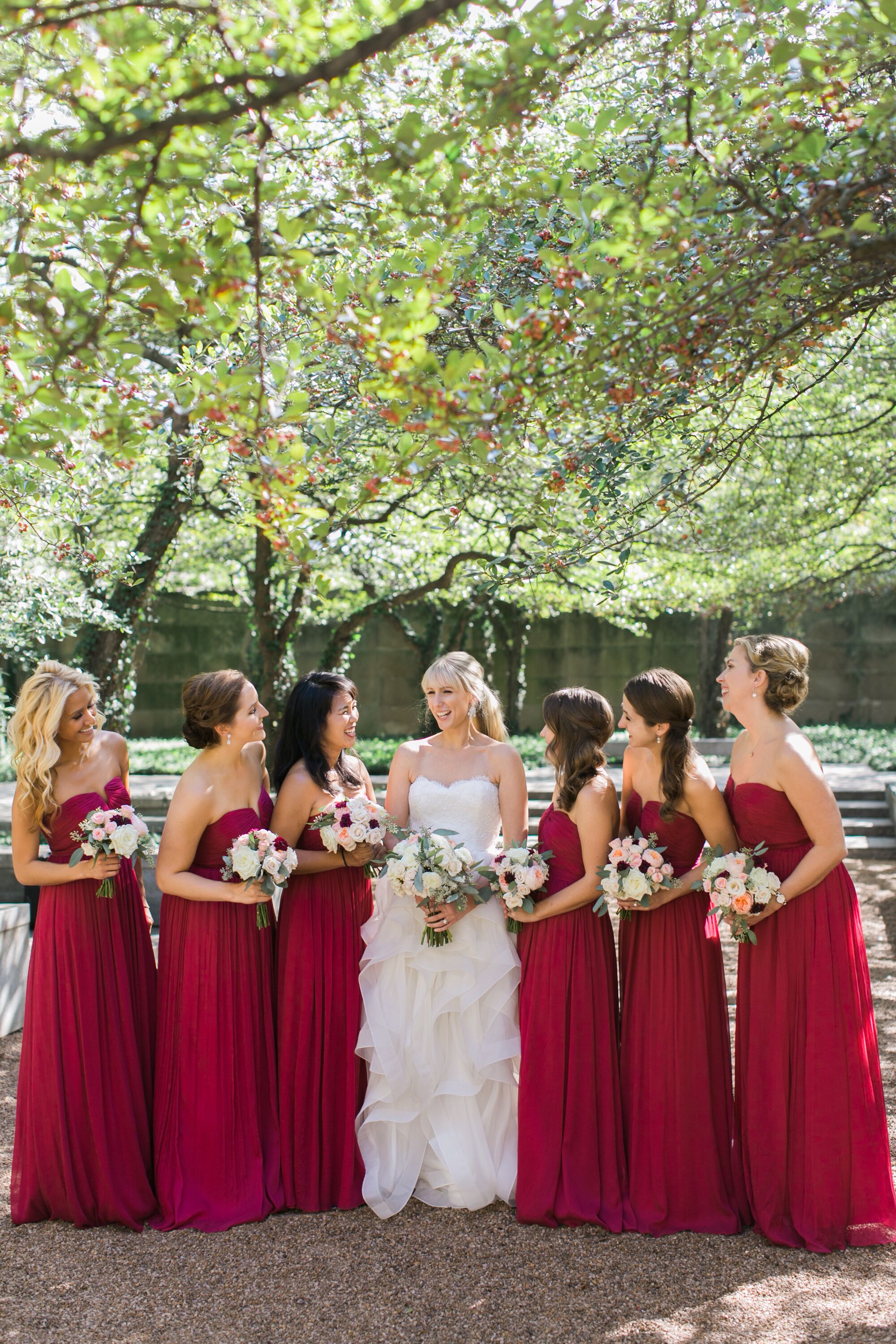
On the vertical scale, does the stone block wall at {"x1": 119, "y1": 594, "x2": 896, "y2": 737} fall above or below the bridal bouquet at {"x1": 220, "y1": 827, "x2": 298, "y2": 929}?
above

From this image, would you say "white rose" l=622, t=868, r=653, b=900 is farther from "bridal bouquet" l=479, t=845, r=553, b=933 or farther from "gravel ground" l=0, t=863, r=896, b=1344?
"gravel ground" l=0, t=863, r=896, b=1344

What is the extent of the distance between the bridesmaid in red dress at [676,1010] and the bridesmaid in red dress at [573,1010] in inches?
3.5

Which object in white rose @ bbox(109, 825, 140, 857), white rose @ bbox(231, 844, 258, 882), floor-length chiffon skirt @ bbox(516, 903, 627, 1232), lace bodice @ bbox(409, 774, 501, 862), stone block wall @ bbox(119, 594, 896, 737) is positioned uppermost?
stone block wall @ bbox(119, 594, 896, 737)

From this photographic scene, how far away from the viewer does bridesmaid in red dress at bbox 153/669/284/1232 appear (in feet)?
13.8

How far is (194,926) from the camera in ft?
14.2

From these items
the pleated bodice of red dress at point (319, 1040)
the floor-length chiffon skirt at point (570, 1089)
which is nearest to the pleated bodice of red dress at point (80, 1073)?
the pleated bodice of red dress at point (319, 1040)

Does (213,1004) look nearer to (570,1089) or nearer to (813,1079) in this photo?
(570,1089)

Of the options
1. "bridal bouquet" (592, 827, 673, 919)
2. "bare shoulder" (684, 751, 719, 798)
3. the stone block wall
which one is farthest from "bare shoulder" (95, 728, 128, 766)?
the stone block wall

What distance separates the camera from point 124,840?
4.24 m

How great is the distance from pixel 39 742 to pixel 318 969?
1.49 metres

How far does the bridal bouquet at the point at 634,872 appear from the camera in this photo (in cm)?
390

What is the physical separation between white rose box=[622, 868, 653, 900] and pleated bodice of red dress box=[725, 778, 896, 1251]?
52cm

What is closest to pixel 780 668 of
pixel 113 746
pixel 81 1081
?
pixel 113 746

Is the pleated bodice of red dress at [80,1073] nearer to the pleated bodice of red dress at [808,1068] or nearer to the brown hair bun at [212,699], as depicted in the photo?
the brown hair bun at [212,699]
